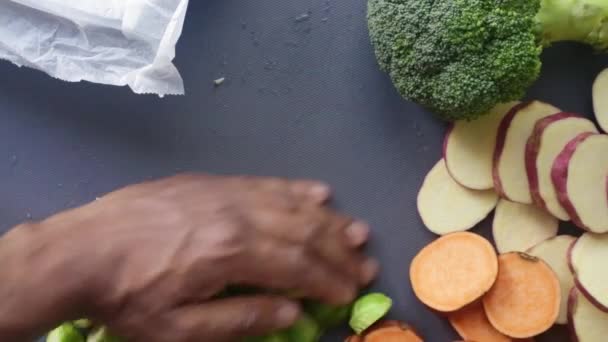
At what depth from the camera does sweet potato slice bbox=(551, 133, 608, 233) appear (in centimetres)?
119

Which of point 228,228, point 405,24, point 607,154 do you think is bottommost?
point 228,228

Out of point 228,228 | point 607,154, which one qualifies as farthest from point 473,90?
point 228,228

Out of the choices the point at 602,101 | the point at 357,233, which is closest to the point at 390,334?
the point at 357,233

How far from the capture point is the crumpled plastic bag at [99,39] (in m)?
1.22

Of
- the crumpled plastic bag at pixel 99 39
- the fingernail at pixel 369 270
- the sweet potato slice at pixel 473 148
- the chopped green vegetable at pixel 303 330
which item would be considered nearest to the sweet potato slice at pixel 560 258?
the sweet potato slice at pixel 473 148

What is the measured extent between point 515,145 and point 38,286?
2.36 feet

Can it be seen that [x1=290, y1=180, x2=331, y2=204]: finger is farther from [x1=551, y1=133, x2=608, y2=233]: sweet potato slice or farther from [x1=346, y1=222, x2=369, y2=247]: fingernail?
[x1=551, y1=133, x2=608, y2=233]: sweet potato slice

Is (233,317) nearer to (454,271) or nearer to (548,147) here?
(454,271)

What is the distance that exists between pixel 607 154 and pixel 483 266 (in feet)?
0.82

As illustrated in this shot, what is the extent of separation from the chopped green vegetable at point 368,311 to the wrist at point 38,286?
0.41 metres

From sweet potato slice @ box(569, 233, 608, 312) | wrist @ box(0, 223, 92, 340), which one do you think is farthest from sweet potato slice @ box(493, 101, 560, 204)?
wrist @ box(0, 223, 92, 340)

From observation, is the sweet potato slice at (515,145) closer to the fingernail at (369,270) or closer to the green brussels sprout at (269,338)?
the fingernail at (369,270)

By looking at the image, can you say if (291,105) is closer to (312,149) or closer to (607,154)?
(312,149)

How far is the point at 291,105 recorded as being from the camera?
1273mm
